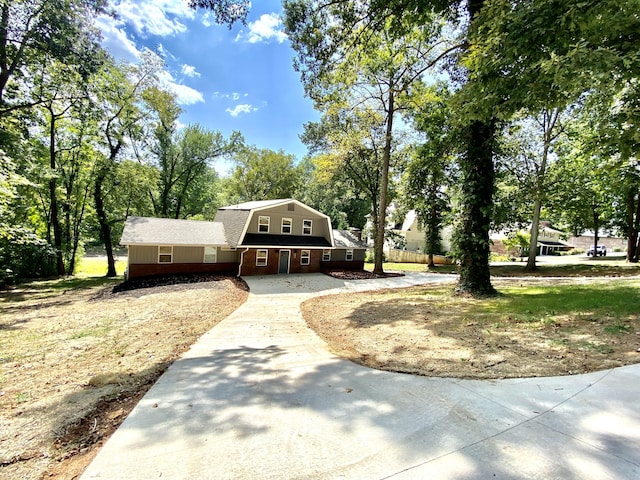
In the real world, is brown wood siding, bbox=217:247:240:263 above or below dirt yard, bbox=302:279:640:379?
above

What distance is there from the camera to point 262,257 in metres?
20.5

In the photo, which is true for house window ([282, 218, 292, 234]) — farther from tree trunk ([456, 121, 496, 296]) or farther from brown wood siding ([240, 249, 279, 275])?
tree trunk ([456, 121, 496, 296])

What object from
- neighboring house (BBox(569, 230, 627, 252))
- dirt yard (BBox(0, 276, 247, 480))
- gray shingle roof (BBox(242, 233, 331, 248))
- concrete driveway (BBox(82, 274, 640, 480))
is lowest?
dirt yard (BBox(0, 276, 247, 480))

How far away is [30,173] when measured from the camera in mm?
16406

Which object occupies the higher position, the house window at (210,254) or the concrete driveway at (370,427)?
the house window at (210,254)

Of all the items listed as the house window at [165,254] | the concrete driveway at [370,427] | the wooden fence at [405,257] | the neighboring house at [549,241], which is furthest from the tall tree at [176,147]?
the neighboring house at [549,241]

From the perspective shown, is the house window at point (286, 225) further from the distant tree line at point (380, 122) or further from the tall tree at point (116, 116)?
the tall tree at point (116, 116)

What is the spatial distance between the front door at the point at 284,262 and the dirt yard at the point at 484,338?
1189 centimetres

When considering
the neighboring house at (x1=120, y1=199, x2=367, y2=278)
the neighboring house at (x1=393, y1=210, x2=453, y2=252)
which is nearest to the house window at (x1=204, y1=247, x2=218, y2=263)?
the neighboring house at (x1=120, y1=199, x2=367, y2=278)

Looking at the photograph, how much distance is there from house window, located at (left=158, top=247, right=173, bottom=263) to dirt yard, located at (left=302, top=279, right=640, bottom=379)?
40.9 ft

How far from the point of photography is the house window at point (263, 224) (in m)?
20.9

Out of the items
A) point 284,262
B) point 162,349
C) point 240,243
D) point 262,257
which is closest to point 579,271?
point 284,262

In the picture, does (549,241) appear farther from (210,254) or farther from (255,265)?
(210,254)

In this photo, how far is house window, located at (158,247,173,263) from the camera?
59.0ft
